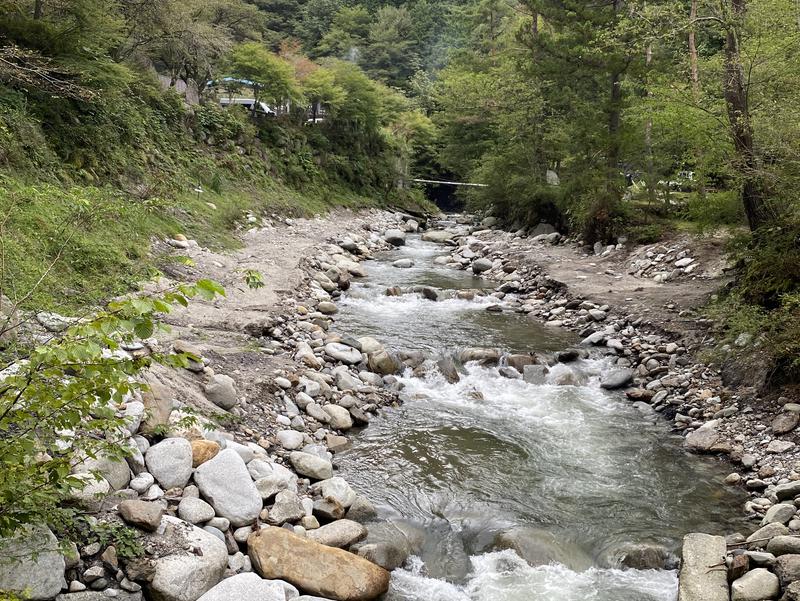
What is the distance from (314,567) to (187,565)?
96cm

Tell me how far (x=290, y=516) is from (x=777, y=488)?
176 inches

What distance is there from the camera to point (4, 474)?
2.65m

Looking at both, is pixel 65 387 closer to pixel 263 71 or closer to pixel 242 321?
pixel 242 321

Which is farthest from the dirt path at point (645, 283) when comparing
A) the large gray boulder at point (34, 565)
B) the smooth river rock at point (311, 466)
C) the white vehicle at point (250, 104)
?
the white vehicle at point (250, 104)

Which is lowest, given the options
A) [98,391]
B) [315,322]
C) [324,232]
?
[324,232]

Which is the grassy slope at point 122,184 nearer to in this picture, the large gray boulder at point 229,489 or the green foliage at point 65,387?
the green foliage at point 65,387

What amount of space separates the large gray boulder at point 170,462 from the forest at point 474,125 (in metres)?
1.72

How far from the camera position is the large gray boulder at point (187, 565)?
396 cm

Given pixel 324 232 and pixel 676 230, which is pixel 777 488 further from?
pixel 324 232

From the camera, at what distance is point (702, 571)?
15.9 feet

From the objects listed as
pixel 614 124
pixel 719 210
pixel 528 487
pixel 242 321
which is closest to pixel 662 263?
pixel 719 210

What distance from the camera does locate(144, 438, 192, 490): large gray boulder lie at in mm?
4887

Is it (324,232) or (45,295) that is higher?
(45,295)

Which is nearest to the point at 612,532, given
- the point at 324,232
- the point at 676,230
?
the point at 676,230
